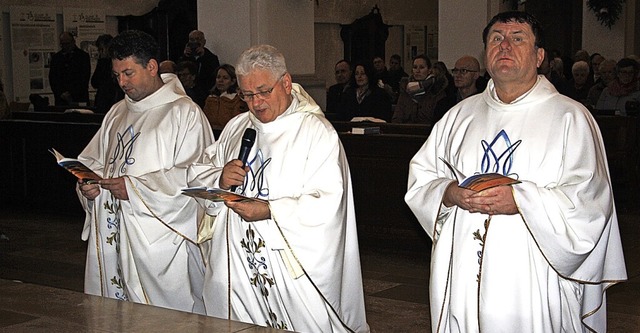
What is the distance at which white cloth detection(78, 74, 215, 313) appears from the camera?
16.5 ft

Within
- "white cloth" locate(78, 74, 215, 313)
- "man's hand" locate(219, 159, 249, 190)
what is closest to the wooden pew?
"white cloth" locate(78, 74, 215, 313)

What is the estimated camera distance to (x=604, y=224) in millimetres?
3742

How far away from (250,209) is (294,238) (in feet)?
0.85

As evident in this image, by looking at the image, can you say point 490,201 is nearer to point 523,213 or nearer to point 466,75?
point 523,213

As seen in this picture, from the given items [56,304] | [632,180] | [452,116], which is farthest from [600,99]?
[56,304]

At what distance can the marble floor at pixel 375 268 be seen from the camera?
6289mm

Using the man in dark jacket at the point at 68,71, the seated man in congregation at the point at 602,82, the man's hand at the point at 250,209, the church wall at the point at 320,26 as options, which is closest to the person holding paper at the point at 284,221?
the man's hand at the point at 250,209

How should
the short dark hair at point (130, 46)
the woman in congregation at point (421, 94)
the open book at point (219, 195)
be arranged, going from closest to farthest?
the open book at point (219, 195), the short dark hair at point (130, 46), the woman in congregation at point (421, 94)

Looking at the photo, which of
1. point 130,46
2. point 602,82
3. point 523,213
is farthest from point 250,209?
point 602,82

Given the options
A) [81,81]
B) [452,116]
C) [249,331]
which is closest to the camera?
Answer: [249,331]

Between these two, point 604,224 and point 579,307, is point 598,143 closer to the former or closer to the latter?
point 604,224

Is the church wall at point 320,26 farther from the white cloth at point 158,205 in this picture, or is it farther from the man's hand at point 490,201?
the man's hand at point 490,201

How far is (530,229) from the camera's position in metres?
3.71

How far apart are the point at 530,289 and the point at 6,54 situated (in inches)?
537
